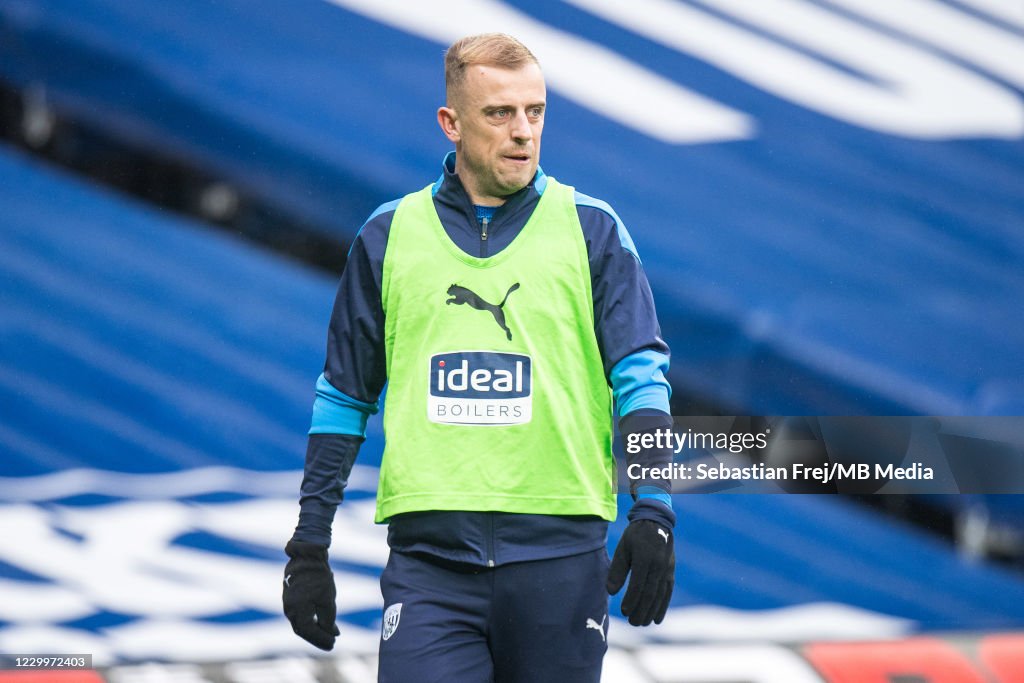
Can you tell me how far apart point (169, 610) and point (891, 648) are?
2.07 metres

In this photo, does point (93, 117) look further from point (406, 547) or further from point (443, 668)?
point (443, 668)

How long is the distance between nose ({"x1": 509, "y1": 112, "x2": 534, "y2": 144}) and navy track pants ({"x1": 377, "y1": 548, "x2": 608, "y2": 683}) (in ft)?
2.62

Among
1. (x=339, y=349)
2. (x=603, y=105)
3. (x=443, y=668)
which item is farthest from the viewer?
(x=603, y=105)

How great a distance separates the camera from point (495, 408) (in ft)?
7.73

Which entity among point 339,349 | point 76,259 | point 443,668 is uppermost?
point 76,259

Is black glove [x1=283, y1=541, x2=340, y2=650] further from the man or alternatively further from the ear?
the ear

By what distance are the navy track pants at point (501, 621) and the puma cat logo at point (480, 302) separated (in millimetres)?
451

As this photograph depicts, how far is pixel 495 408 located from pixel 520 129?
0.54 m

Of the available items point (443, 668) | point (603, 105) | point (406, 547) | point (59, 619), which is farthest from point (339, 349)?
point (59, 619)

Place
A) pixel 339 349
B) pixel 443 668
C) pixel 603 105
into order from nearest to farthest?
pixel 443 668 → pixel 339 349 → pixel 603 105

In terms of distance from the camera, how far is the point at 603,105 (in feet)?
11.6

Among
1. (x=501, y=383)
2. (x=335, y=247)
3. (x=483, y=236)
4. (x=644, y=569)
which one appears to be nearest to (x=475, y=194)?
(x=483, y=236)

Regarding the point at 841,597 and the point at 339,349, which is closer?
the point at 339,349

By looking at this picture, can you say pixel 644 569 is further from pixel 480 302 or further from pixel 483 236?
pixel 483 236
